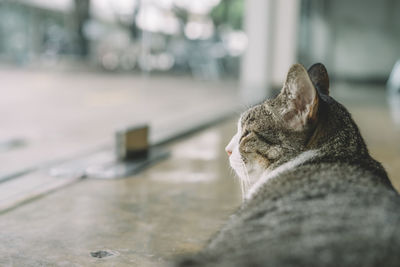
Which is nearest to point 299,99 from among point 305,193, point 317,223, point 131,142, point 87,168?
point 305,193

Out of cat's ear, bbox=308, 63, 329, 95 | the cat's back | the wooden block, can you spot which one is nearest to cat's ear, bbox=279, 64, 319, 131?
the cat's back

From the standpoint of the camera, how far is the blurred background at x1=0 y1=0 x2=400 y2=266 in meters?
1.84

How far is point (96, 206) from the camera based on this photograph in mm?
2076

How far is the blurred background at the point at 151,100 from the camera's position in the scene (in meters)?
1.84

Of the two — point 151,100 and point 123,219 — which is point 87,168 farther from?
point 151,100

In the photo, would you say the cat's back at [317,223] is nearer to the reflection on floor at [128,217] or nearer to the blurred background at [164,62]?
the reflection on floor at [128,217]

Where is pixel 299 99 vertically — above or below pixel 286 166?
above

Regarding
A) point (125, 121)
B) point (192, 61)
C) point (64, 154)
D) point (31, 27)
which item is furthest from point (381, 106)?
point (31, 27)

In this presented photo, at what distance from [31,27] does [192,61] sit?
4.77 m

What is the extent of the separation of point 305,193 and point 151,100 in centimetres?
554

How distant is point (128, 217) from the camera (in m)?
1.94

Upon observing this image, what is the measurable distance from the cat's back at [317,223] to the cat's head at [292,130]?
0.11 metres

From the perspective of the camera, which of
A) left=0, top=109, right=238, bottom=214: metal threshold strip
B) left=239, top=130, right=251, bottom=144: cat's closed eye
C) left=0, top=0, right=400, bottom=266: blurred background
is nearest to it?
left=239, top=130, right=251, bottom=144: cat's closed eye

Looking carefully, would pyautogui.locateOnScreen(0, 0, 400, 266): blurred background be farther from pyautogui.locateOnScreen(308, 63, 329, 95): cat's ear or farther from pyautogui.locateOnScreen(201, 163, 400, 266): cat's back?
pyautogui.locateOnScreen(201, 163, 400, 266): cat's back
